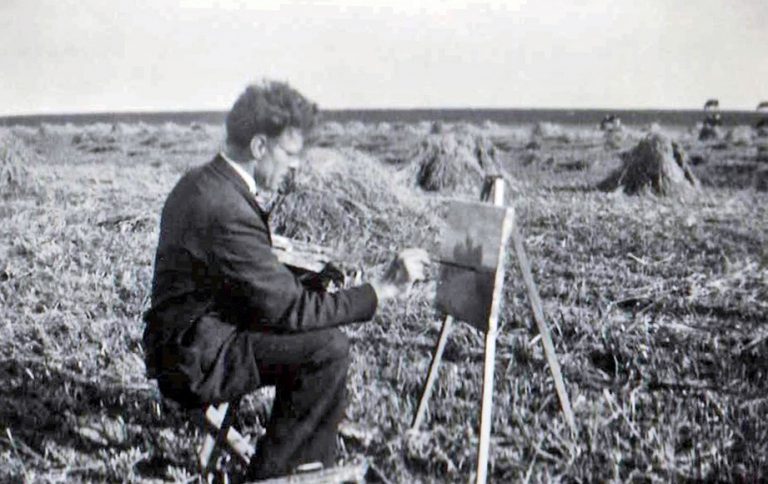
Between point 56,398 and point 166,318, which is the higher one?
point 166,318

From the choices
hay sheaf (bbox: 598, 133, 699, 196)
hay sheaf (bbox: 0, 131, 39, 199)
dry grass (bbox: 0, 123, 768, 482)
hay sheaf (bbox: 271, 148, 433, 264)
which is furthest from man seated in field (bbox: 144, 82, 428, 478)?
hay sheaf (bbox: 598, 133, 699, 196)

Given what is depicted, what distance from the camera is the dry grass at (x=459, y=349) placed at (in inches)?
86.5

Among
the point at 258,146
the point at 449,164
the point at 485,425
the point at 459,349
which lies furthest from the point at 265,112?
the point at 449,164

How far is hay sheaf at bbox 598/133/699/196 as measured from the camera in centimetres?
724

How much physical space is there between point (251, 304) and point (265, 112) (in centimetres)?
44

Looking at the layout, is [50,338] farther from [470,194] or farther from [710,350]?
[470,194]

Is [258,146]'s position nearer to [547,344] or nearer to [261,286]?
[261,286]

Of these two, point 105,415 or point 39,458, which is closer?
point 39,458

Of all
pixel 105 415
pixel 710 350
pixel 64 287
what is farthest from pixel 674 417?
pixel 64 287

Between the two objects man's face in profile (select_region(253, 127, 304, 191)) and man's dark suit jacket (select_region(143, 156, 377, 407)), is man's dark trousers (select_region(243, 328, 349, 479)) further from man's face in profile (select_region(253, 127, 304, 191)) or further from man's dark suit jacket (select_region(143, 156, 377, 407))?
man's face in profile (select_region(253, 127, 304, 191))

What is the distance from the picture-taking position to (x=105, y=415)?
2.46 metres

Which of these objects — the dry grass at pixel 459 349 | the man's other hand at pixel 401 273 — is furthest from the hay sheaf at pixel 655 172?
the man's other hand at pixel 401 273

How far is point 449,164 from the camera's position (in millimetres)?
8156

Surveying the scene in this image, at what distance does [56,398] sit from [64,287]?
4.25 feet
